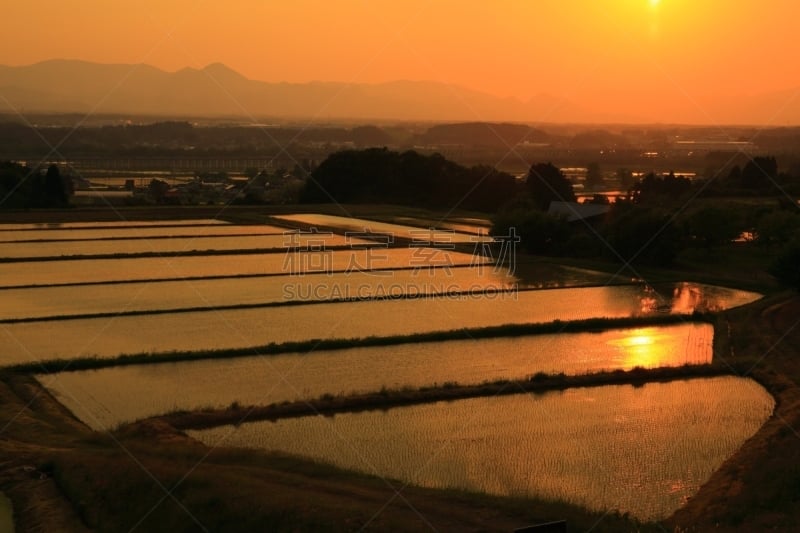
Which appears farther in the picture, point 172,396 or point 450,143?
point 450,143

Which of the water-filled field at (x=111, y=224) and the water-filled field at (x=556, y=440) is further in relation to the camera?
the water-filled field at (x=111, y=224)

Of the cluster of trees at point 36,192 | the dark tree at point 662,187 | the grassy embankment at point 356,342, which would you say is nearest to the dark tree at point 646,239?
the grassy embankment at point 356,342

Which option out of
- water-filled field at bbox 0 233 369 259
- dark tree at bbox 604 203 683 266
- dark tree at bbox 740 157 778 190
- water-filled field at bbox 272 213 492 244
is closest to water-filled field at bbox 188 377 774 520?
dark tree at bbox 604 203 683 266

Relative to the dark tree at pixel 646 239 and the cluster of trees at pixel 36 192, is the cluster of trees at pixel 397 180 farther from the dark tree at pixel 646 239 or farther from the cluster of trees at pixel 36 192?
the dark tree at pixel 646 239

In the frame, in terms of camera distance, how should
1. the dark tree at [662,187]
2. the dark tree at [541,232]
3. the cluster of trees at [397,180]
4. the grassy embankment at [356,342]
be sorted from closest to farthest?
1. the grassy embankment at [356,342]
2. the dark tree at [541,232]
3. the dark tree at [662,187]
4. the cluster of trees at [397,180]

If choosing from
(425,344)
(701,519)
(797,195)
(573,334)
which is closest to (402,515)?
(701,519)

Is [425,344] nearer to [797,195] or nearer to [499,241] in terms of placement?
[499,241]
